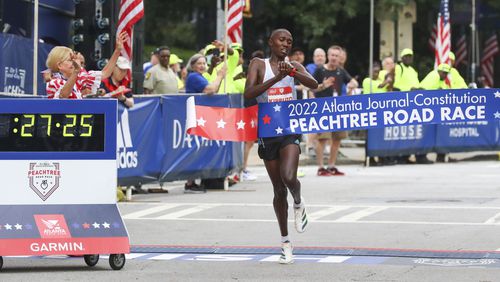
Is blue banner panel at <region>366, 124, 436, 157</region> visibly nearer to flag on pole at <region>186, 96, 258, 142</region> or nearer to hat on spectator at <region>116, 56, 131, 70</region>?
hat on spectator at <region>116, 56, 131, 70</region>

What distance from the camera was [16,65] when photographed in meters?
20.6

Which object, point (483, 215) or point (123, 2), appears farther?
point (123, 2)

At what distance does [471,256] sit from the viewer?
12.1 m

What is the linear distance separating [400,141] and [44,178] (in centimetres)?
1589

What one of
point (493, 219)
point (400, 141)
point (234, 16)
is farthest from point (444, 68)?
point (493, 219)

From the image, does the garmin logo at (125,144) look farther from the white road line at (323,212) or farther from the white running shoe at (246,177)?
the white running shoe at (246,177)

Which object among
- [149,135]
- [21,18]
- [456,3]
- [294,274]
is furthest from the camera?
[456,3]

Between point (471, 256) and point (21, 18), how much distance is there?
1259 centimetres

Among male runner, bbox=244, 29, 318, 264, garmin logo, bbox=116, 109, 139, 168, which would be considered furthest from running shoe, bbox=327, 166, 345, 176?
male runner, bbox=244, 29, 318, 264

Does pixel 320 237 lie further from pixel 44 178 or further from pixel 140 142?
pixel 140 142

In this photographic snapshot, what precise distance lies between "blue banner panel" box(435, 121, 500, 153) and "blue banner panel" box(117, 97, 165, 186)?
9862 millimetres

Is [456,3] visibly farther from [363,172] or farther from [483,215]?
[483,215]

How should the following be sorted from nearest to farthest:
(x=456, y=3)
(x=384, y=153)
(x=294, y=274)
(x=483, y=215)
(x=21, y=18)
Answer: (x=294, y=274), (x=483, y=215), (x=21, y=18), (x=384, y=153), (x=456, y=3)

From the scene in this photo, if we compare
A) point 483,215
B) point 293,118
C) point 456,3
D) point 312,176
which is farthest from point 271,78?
point 456,3
